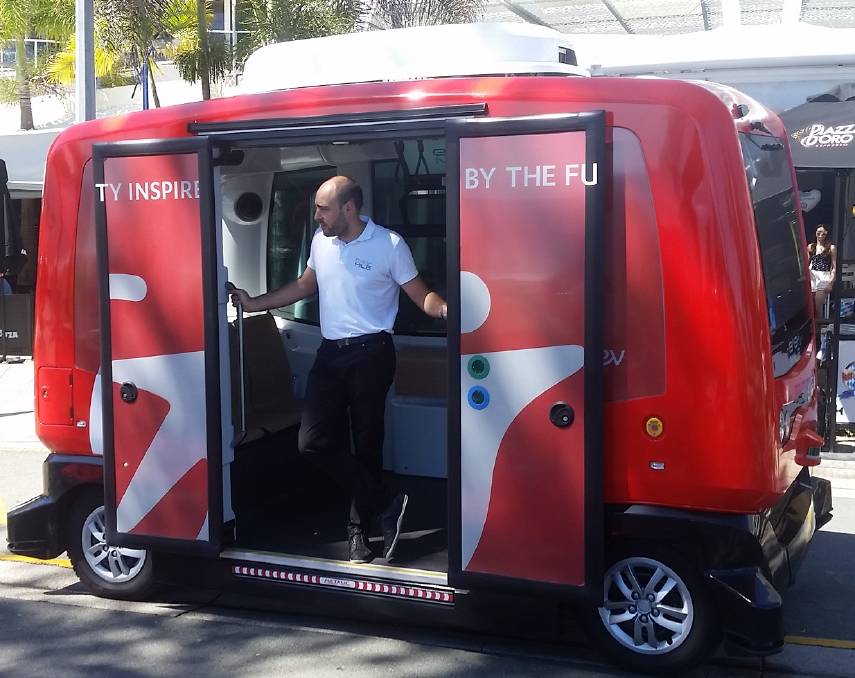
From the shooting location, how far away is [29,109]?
26906mm

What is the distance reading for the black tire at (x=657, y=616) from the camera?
167 inches

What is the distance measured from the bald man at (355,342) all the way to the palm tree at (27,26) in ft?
66.8

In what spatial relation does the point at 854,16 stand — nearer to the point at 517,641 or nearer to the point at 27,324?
the point at 27,324

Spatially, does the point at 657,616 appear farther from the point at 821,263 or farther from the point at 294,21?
the point at 294,21

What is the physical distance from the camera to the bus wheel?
17.4ft

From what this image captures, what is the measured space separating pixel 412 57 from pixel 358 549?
2.42 m

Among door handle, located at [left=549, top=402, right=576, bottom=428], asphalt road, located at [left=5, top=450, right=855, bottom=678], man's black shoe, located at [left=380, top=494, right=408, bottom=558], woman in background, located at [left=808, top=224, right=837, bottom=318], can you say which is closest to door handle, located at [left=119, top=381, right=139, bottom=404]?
asphalt road, located at [left=5, top=450, right=855, bottom=678]

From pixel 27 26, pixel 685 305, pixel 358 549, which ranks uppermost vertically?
pixel 27 26

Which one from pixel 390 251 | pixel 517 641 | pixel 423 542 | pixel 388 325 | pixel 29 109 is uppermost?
Result: pixel 29 109

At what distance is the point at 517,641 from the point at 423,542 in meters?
0.70

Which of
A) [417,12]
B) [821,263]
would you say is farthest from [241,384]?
[417,12]

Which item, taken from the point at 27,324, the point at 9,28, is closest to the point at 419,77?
the point at 27,324

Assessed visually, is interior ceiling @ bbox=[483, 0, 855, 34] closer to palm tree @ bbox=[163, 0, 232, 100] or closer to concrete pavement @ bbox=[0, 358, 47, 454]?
palm tree @ bbox=[163, 0, 232, 100]

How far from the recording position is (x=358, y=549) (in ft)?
16.0
